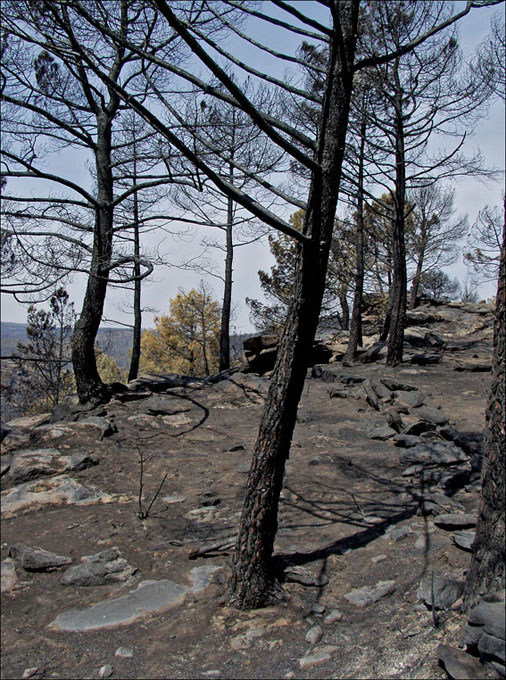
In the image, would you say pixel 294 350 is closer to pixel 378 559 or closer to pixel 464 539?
pixel 378 559

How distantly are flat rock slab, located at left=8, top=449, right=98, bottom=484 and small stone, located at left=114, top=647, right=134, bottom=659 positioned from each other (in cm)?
339

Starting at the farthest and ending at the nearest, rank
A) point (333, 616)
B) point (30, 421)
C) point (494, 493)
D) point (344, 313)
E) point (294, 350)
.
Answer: point (344, 313)
point (30, 421)
point (294, 350)
point (333, 616)
point (494, 493)

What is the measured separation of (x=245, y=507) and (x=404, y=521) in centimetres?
163

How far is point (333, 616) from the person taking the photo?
10.4 ft

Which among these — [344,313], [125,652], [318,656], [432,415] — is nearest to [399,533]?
[318,656]

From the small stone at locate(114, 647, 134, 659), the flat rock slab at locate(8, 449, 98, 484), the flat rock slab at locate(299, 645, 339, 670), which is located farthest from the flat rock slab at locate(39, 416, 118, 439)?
the flat rock slab at locate(299, 645, 339, 670)

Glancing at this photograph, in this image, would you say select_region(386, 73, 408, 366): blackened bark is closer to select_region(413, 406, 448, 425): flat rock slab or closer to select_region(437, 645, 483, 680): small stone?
select_region(413, 406, 448, 425): flat rock slab

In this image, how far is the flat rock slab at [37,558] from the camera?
404 cm

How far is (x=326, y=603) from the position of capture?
333 cm

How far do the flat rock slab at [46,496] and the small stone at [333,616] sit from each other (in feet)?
9.87

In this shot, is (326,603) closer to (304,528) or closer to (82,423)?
(304,528)

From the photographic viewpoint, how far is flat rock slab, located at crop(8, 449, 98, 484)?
5906 millimetres

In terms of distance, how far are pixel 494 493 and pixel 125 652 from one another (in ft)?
7.63

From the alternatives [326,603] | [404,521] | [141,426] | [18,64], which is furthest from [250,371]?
[326,603]
